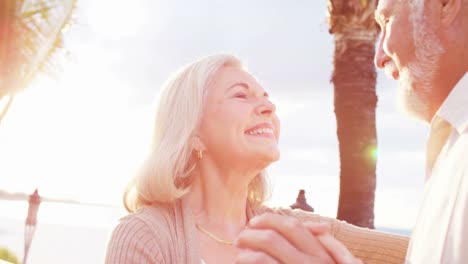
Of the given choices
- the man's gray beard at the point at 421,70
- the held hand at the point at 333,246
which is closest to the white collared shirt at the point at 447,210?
the held hand at the point at 333,246

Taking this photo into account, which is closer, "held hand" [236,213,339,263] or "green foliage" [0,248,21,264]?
"held hand" [236,213,339,263]

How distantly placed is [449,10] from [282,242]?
122 cm

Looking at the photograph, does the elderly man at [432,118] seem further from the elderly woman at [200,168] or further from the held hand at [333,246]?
the elderly woman at [200,168]

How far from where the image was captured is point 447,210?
1412 millimetres

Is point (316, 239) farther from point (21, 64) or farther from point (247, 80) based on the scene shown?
point (21, 64)

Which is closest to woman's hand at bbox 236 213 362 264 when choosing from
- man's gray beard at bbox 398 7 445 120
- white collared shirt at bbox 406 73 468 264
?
white collared shirt at bbox 406 73 468 264

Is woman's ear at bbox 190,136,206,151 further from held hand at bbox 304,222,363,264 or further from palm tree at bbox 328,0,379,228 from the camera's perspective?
palm tree at bbox 328,0,379,228

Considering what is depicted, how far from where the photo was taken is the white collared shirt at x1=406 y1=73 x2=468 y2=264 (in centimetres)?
135

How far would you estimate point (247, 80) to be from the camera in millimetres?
3771

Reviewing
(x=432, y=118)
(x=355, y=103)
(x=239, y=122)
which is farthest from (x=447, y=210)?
(x=355, y=103)

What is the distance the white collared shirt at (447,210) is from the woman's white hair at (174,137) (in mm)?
2115

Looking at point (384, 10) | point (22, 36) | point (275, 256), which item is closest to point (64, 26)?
point (22, 36)

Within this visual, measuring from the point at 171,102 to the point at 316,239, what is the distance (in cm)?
252

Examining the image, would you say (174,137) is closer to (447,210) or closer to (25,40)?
(447,210)
